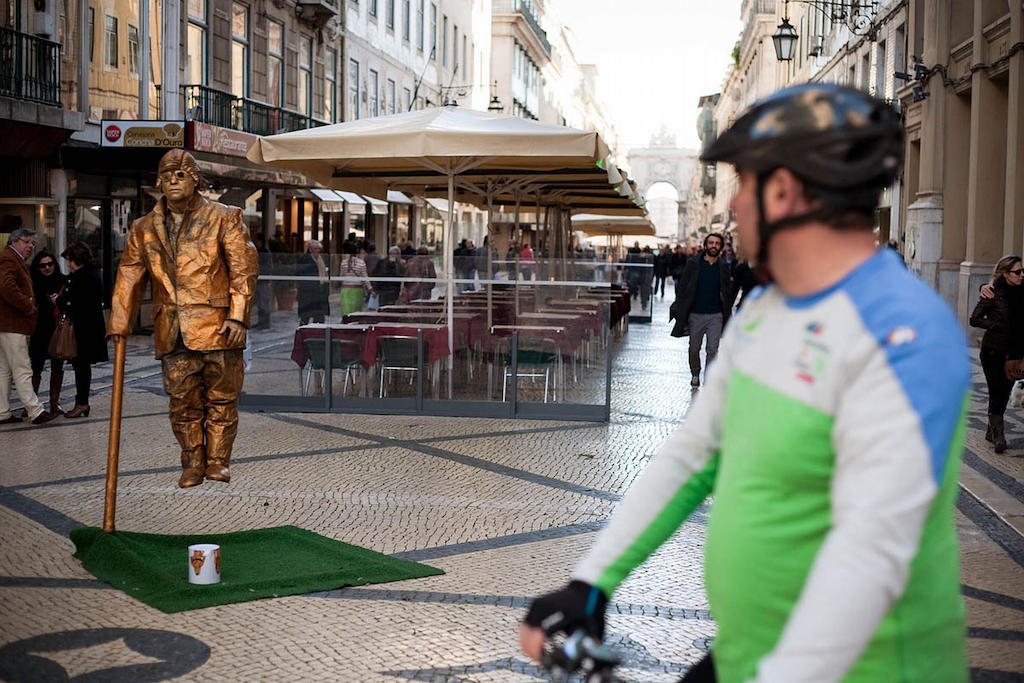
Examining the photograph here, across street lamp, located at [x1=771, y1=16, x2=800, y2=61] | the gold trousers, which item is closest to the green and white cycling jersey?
the gold trousers

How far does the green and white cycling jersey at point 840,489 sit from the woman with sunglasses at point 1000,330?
8664 millimetres

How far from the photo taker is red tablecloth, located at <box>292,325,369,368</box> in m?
12.1

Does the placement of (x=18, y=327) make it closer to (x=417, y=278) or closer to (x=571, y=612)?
(x=417, y=278)

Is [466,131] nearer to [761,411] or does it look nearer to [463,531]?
[463,531]

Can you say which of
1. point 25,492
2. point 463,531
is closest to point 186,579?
point 463,531

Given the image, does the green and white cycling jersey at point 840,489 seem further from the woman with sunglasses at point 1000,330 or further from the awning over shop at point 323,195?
the awning over shop at point 323,195

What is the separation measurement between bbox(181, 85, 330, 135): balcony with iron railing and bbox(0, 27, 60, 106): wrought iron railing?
4.67m

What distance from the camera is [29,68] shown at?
1806 cm

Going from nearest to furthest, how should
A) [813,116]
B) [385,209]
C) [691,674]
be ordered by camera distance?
1. [813,116]
2. [691,674]
3. [385,209]

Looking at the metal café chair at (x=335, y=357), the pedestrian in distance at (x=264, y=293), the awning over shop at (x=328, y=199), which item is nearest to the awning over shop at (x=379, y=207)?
the awning over shop at (x=328, y=199)

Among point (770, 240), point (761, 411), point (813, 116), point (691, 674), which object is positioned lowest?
point (691, 674)

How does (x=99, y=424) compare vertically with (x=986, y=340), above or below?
below

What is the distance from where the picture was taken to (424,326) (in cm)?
1217

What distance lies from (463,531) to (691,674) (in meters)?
4.68
